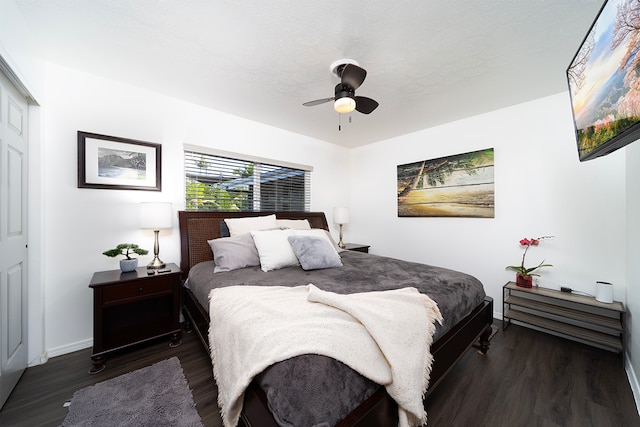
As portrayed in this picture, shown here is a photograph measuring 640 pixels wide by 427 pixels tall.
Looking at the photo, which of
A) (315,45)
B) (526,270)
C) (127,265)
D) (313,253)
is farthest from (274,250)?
(526,270)

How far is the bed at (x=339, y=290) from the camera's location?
3.15 feet

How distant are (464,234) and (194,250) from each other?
3.41m

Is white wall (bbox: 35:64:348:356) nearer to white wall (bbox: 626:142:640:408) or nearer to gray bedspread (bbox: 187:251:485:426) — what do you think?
gray bedspread (bbox: 187:251:485:426)

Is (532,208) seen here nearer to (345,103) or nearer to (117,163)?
(345,103)

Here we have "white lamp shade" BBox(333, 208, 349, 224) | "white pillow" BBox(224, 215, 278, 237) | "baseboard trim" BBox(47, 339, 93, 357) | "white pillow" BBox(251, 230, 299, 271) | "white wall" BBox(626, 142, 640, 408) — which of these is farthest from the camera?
"white lamp shade" BBox(333, 208, 349, 224)

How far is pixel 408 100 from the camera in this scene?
8.87 ft

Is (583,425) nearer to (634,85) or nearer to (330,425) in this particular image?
(330,425)

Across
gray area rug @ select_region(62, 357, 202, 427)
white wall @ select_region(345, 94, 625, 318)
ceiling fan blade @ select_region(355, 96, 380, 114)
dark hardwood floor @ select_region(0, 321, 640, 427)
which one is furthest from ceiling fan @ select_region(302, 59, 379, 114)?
gray area rug @ select_region(62, 357, 202, 427)

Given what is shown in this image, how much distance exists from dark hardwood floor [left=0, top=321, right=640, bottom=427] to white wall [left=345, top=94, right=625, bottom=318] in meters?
0.85

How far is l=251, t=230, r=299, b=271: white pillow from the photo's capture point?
219 cm

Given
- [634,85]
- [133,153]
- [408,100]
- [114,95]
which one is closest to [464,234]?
[408,100]

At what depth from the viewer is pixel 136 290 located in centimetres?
204

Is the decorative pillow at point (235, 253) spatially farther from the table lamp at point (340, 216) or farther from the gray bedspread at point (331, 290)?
the table lamp at point (340, 216)

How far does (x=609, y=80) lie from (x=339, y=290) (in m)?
1.72
